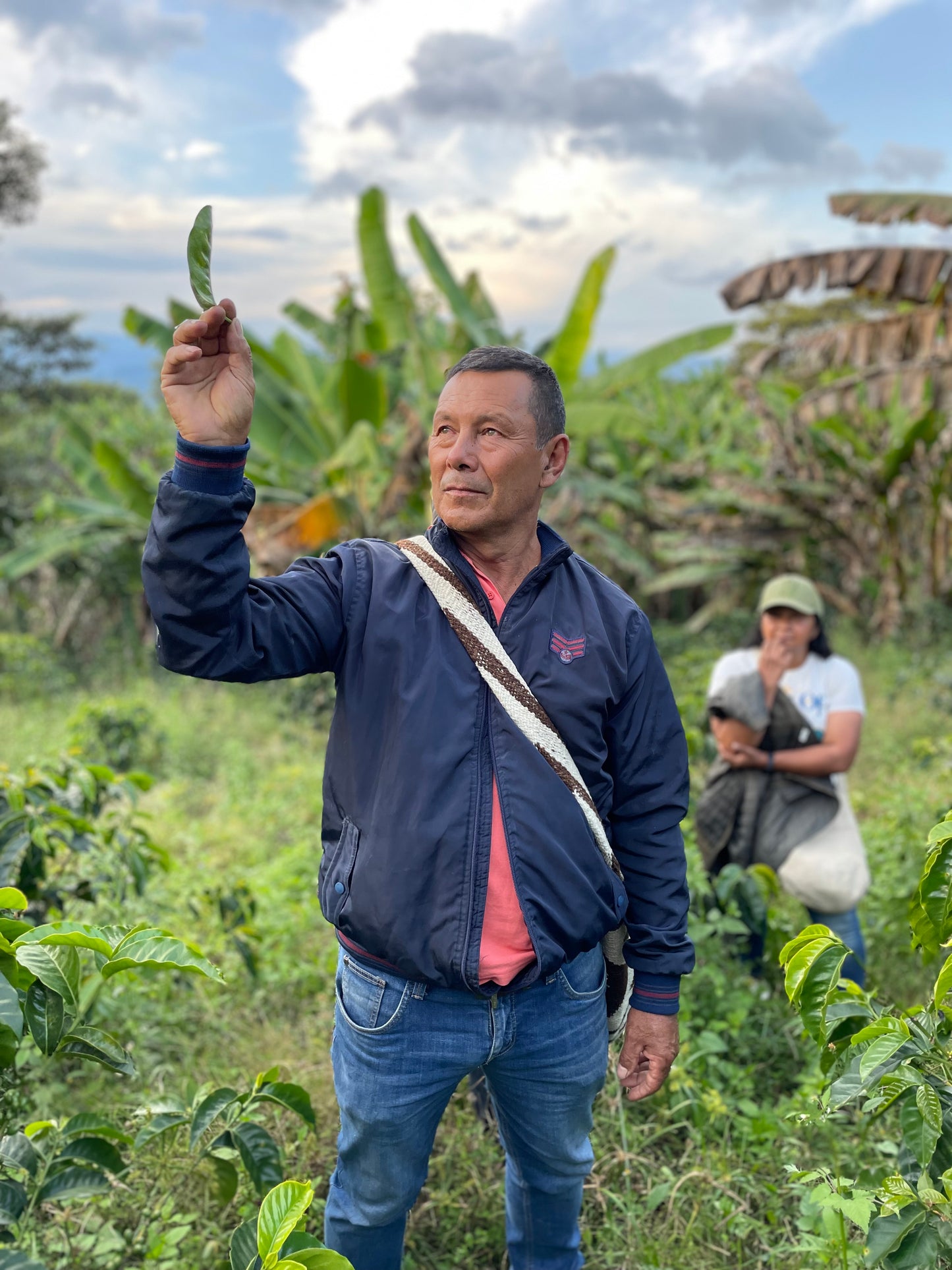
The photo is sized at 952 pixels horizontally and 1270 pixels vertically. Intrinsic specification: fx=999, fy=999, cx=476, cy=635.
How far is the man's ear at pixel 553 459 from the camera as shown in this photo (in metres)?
1.76

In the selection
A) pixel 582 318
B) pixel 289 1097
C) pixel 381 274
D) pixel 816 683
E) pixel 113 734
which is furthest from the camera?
pixel 381 274

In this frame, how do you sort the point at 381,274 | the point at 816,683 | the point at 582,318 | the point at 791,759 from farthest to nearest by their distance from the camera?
the point at 381,274
the point at 582,318
the point at 816,683
the point at 791,759

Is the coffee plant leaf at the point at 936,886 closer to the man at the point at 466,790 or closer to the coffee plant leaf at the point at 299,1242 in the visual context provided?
the man at the point at 466,790

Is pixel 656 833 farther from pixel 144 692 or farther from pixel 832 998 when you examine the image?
pixel 144 692

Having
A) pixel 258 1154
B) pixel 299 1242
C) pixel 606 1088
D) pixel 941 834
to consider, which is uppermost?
pixel 941 834

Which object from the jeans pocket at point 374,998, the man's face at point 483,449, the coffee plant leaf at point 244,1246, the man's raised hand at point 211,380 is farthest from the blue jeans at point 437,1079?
the man's raised hand at point 211,380

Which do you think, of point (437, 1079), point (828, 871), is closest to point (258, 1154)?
point (437, 1079)

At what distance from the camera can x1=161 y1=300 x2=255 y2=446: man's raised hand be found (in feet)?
4.48

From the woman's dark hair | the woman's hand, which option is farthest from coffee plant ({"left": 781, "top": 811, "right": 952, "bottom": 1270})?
the woman's dark hair

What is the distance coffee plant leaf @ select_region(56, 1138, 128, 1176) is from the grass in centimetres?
49

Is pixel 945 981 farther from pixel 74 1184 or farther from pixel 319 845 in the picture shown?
pixel 319 845

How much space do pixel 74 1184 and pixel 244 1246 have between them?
0.36 m

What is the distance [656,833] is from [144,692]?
665 centimetres

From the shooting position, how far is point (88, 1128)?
5.54ft
